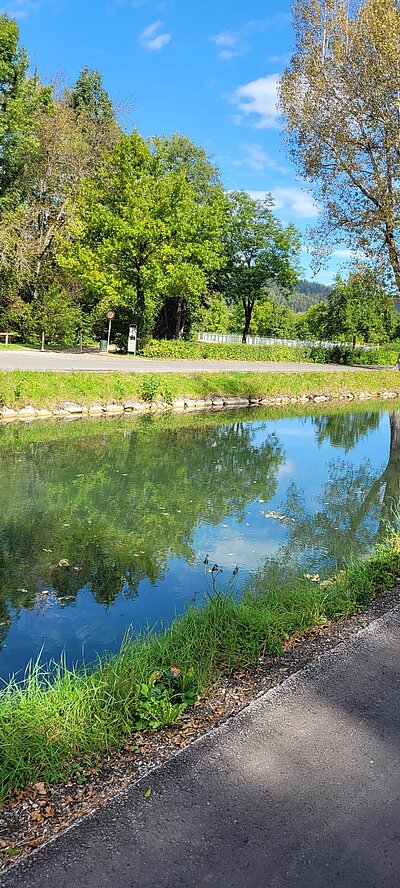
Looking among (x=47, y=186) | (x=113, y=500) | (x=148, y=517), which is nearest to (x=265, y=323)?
(x=47, y=186)

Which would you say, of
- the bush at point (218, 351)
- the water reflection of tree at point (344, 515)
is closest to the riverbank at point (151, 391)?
the water reflection of tree at point (344, 515)

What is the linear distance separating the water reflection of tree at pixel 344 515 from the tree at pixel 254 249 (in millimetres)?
33637

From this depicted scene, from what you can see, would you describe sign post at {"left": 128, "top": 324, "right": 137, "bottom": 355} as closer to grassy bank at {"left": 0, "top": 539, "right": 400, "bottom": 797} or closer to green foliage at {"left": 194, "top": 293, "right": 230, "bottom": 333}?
green foliage at {"left": 194, "top": 293, "right": 230, "bottom": 333}

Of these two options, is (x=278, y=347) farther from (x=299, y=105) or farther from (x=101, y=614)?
(x=101, y=614)

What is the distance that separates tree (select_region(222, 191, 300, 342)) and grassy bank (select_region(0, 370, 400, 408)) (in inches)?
674

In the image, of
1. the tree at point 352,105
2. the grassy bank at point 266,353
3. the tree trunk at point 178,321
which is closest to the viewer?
the tree at point 352,105

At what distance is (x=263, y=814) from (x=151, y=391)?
19.1 metres

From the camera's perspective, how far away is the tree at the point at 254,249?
155 ft

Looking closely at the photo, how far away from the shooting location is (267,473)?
13.5m

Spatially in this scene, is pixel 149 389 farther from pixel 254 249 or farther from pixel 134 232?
pixel 254 249

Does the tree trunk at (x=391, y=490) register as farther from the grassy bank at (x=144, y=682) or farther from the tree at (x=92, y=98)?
the tree at (x=92, y=98)

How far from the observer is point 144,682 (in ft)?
12.2

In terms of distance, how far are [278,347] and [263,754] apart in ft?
150

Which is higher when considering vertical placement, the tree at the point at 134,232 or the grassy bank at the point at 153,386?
the tree at the point at 134,232
